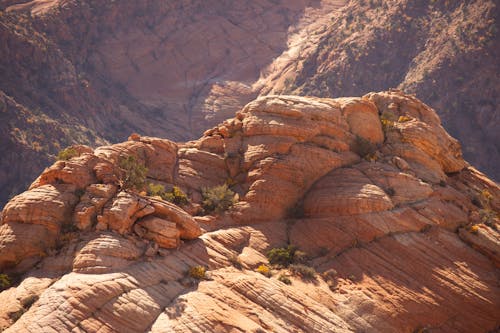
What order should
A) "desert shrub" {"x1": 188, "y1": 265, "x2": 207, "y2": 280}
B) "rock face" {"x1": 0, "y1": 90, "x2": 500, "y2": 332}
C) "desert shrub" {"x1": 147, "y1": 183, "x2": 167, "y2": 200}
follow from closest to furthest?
"rock face" {"x1": 0, "y1": 90, "x2": 500, "y2": 332} < "desert shrub" {"x1": 188, "y1": 265, "x2": 207, "y2": 280} < "desert shrub" {"x1": 147, "y1": 183, "x2": 167, "y2": 200}

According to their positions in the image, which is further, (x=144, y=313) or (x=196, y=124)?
(x=196, y=124)

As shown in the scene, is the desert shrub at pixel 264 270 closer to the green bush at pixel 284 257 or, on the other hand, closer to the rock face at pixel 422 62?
the green bush at pixel 284 257

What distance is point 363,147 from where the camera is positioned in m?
35.1

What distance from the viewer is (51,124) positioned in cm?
8281

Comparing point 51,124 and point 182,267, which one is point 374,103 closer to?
point 182,267

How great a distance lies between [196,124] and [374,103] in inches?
2718

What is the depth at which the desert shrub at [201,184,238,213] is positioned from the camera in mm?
30875

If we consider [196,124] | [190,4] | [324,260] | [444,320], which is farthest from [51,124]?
[444,320]

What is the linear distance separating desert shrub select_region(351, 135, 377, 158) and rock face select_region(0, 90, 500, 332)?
0.09 m

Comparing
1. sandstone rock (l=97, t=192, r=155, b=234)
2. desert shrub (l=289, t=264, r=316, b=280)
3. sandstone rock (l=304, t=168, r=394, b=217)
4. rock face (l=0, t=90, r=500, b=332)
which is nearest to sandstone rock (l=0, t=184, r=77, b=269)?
rock face (l=0, t=90, r=500, b=332)

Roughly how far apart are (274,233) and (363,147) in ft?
28.7

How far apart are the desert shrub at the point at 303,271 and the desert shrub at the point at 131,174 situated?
28.5 ft

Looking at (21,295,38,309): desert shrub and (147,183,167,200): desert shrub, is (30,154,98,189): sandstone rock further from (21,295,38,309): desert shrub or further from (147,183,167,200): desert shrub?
(21,295,38,309): desert shrub

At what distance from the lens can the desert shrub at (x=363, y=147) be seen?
35031 millimetres
